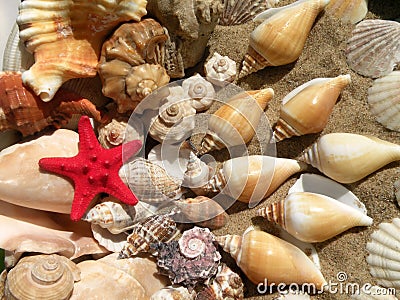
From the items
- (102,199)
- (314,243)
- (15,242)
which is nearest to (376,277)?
(314,243)

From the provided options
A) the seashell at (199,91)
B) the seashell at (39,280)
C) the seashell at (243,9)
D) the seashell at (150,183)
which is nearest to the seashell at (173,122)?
the seashell at (199,91)

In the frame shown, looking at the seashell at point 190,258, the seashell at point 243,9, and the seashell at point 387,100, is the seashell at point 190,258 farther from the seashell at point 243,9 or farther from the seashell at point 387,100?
the seashell at point 243,9

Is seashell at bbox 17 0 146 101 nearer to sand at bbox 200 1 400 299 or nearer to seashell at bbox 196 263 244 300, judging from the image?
sand at bbox 200 1 400 299

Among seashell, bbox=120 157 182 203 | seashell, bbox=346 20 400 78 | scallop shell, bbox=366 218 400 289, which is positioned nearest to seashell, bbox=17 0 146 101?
seashell, bbox=120 157 182 203

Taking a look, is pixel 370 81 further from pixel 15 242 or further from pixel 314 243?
pixel 15 242

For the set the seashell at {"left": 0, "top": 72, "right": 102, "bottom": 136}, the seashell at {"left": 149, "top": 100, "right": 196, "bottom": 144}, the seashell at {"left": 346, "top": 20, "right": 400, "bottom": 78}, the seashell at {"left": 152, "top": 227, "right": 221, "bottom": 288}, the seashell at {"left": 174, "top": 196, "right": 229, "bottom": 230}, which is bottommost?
the seashell at {"left": 152, "top": 227, "right": 221, "bottom": 288}
